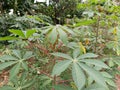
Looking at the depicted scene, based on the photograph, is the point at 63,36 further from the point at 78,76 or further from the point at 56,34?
the point at 78,76

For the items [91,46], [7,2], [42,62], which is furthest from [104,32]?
[7,2]

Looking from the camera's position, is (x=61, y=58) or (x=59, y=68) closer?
(x=59, y=68)

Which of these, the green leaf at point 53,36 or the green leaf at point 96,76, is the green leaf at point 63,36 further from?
the green leaf at point 96,76

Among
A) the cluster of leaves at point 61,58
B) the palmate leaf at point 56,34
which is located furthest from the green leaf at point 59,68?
the palmate leaf at point 56,34

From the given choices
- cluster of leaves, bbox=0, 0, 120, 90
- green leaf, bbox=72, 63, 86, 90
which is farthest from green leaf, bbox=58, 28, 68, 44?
green leaf, bbox=72, 63, 86, 90

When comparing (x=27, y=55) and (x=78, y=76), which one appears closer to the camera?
(x=78, y=76)

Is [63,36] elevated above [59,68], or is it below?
above

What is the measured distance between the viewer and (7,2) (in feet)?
15.5

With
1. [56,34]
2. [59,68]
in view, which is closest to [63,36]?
[56,34]

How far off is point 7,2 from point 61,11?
133cm

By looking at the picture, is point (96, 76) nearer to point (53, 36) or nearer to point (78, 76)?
point (78, 76)

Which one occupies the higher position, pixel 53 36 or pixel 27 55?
pixel 53 36

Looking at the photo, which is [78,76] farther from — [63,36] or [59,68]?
[63,36]

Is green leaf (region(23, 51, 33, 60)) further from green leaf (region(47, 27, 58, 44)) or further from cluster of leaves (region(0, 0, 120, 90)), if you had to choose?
green leaf (region(47, 27, 58, 44))
